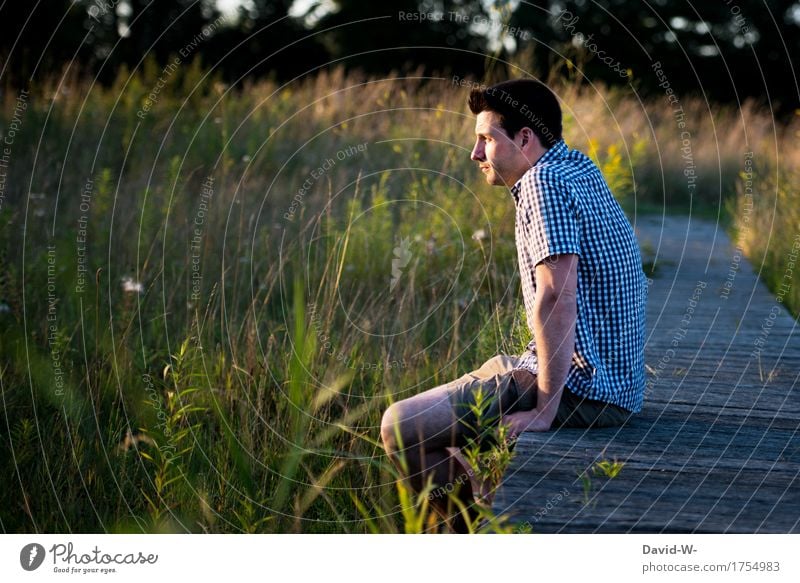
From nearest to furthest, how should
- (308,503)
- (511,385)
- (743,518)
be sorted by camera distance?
(743,518) < (511,385) < (308,503)

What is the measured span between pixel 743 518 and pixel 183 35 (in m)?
18.8

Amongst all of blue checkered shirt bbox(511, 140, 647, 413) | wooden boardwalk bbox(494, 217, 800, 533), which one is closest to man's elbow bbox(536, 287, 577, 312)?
blue checkered shirt bbox(511, 140, 647, 413)

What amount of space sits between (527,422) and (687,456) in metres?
0.46

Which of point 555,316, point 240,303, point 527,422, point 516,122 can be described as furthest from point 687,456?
point 240,303

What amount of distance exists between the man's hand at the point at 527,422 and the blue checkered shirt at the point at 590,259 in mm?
127

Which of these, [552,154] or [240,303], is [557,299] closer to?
[552,154]

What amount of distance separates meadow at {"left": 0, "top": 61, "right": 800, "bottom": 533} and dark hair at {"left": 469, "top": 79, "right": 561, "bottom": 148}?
80 centimetres

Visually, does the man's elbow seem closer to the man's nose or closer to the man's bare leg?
the man's bare leg

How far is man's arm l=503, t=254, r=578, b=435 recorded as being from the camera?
2600 millimetres

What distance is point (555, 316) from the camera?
2.60m

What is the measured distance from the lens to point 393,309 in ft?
15.9
